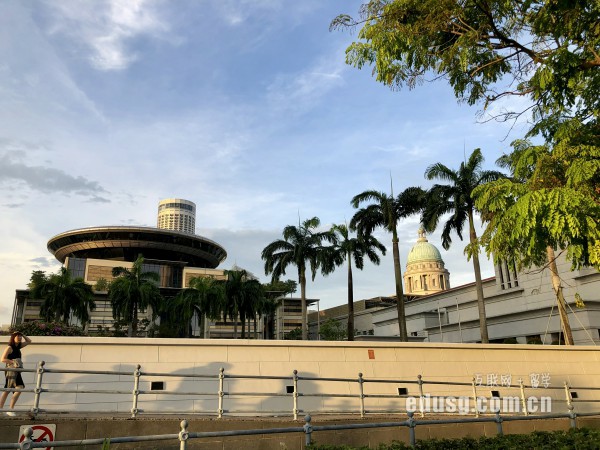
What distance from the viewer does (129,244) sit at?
109m

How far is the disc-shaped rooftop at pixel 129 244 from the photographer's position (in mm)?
108438

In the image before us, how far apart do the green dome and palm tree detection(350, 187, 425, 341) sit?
7303cm

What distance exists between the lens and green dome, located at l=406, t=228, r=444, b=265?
10819cm

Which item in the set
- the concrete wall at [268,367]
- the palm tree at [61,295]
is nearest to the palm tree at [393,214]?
the concrete wall at [268,367]

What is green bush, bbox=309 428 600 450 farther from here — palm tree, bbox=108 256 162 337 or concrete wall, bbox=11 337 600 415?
palm tree, bbox=108 256 162 337

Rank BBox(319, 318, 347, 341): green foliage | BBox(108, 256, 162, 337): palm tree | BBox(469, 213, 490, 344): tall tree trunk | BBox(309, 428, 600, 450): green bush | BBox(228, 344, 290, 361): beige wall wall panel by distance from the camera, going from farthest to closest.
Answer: BBox(319, 318, 347, 341): green foliage, BBox(108, 256, 162, 337): palm tree, BBox(469, 213, 490, 344): tall tree trunk, BBox(228, 344, 290, 361): beige wall wall panel, BBox(309, 428, 600, 450): green bush

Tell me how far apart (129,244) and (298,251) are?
76.5 m

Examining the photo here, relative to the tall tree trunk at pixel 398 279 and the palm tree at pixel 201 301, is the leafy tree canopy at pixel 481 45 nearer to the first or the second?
the tall tree trunk at pixel 398 279

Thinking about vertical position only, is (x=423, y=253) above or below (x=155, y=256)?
below

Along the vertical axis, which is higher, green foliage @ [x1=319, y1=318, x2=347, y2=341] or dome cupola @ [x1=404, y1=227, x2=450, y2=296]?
dome cupola @ [x1=404, y1=227, x2=450, y2=296]

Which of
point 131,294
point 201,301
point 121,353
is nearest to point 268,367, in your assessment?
point 121,353

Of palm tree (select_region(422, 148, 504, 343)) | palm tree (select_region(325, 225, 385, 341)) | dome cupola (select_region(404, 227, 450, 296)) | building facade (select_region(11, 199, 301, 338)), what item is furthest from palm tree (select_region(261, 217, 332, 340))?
dome cupola (select_region(404, 227, 450, 296))

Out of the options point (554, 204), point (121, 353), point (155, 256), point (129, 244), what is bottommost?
point (121, 353)

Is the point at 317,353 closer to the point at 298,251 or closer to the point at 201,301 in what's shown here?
the point at 298,251
